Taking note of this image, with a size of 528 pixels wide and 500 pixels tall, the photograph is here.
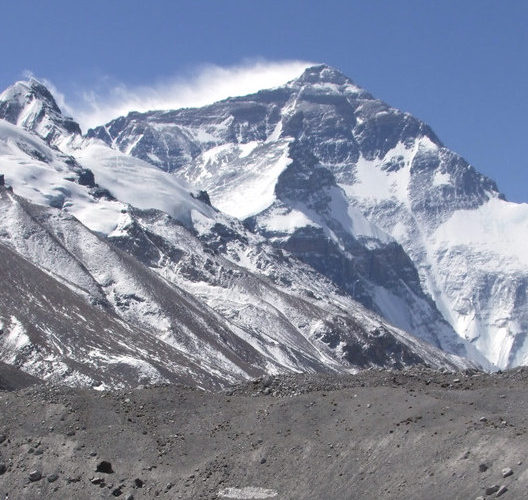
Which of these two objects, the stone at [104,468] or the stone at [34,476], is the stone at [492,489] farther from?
the stone at [34,476]

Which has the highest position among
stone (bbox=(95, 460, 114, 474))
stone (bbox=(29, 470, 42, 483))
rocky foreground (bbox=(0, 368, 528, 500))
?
rocky foreground (bbox=(0, 368, 528, 500))

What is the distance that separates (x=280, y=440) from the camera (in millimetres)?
47844

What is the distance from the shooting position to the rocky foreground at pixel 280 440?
4234cm

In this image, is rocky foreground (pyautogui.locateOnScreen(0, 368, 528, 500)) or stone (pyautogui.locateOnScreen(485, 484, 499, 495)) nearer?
stone (pyautogui.locateOnScreen(485, 484, 499, 495))

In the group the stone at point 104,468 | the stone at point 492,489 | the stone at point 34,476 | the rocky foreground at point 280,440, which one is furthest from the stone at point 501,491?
the stone at point 34,476

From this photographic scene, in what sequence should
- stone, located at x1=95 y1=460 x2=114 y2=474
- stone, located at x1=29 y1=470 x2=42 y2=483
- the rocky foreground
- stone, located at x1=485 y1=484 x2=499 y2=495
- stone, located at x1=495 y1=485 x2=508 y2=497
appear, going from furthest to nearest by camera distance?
stone, located at x1=29 y1=470 x2=42 y2=483, stone, located at x1=95 y1=460 x2=114 y2=474, the rocky foreground, stone, located at x1=485 y1=484 x2=499 y2=495, stone, located at x1=495 y1=485 x2=508 y2=497

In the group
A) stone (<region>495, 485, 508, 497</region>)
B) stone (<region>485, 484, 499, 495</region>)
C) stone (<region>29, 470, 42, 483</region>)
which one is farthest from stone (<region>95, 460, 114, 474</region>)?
stone (<region>495, 485, 508, 497</region>)

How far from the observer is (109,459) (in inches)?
1901

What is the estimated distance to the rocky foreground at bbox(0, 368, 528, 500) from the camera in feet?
139

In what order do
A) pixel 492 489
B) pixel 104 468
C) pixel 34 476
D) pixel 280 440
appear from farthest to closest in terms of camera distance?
pixel 280 440 → pixel 34 476 → pixel 104 468 → pixel 492 489

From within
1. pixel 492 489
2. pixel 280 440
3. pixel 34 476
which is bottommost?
pixel 34 476

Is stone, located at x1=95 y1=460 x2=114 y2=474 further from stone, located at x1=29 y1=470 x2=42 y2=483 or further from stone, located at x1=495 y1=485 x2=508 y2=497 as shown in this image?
stone, located at x1=495 y1=485 x2=508 y2=497

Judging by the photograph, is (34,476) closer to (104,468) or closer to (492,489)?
(104,468)

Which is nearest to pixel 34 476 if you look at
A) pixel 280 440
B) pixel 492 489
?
pixel 280 440
